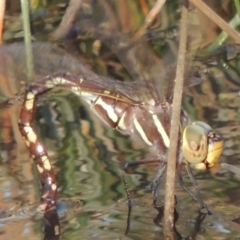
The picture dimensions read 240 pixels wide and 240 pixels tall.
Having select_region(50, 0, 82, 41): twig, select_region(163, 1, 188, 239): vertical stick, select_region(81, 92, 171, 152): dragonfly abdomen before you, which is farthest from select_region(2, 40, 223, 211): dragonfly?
select_region(50, 0, 82, 41): twig

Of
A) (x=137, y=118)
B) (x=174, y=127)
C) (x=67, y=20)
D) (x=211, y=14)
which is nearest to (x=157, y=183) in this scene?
(x=137, y=118)

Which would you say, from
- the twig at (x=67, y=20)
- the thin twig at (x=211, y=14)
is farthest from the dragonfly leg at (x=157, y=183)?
the twig at (x=67, y=20)

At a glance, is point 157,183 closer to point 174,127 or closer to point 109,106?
point 109,106

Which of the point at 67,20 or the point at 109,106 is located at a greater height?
the point at 67,20

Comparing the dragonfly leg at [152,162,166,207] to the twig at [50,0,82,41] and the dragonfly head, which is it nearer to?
the dragonfly head

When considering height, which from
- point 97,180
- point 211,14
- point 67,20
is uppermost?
point 67,20

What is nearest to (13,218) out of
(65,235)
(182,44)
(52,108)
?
(65,235)

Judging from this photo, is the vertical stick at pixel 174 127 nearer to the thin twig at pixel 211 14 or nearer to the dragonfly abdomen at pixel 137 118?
the thin twig at pixel 211 14
